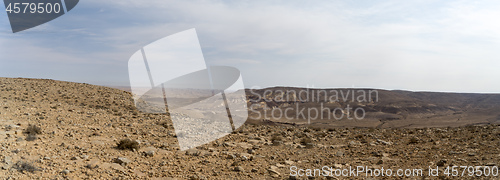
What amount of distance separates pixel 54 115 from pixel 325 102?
75166 millimetres

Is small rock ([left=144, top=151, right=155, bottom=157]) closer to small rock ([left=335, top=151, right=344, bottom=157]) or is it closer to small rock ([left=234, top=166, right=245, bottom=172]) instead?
small rock ([left=234, top=166, right=245, bottom=172])

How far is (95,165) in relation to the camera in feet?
21.6

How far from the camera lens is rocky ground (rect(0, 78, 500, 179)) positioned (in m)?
6.48

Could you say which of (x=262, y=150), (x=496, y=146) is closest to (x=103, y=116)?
(x=262, y=150)

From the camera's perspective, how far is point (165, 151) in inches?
333

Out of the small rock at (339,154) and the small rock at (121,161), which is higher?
the small rock at (121,161)

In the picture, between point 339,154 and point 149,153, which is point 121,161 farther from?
point 339,154

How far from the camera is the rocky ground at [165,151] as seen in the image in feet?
21.3

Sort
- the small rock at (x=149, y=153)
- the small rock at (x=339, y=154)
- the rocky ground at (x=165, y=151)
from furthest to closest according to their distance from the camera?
the small rock at (x=339, y=154) → the small rock at (x=149, y=153) → the rocky ground at (x=165, y=151)

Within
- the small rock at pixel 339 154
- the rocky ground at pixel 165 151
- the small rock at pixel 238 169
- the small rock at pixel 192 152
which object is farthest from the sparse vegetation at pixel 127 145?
the small rock at pixel 339 154

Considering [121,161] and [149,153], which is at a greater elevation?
[121,161]

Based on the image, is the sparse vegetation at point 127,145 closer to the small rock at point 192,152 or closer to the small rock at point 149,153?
the small rock at point 149,153

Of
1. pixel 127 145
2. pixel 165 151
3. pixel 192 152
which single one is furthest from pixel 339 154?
pixel 127 145

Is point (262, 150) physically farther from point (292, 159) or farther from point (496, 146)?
point (496, 146)
